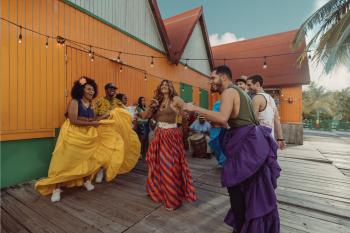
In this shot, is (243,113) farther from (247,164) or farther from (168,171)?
(168,171)

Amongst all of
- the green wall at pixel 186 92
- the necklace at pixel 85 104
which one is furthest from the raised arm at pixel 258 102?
the green wall at pixel 186 92

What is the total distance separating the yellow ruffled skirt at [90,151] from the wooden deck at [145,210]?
0.32 meters

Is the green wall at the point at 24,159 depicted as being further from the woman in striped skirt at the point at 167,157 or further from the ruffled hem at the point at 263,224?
the ruffled hem at the point at 263,224

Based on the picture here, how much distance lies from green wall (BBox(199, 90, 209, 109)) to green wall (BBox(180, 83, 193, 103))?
3.96 ft

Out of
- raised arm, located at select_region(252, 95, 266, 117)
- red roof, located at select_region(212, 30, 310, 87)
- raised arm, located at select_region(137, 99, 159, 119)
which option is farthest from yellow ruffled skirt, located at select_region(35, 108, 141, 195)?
red roof, located at select_region(212, 30, 310, 87)

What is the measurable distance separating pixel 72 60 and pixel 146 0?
158 inches

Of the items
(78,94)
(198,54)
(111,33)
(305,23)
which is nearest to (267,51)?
(305,23)

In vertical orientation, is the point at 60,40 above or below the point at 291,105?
above

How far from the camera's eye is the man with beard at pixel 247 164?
1.67m

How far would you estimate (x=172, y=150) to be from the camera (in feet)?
8.93

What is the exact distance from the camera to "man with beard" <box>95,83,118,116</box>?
3838 mm

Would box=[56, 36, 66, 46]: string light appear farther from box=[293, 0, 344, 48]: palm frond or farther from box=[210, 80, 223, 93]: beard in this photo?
box=[293, 0, 344, 48]: palm frond

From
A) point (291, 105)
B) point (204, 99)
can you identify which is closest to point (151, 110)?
point (204, 99)

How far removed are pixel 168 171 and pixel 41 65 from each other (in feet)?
10.9
